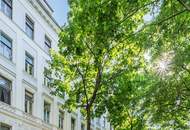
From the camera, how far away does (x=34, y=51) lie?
28516 mm

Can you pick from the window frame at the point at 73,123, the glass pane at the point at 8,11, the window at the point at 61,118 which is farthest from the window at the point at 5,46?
the window frame at the point at 73,123

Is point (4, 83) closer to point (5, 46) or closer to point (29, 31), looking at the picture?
point (5, 46)

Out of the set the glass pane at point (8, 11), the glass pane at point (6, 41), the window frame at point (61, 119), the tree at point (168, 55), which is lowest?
the tree at point (168, 55)

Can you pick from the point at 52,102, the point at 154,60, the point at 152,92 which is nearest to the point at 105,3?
the point at 154,60

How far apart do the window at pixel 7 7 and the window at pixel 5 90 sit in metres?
3.86

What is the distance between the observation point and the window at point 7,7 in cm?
2383

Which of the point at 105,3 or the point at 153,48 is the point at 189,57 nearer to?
the point at 153,48

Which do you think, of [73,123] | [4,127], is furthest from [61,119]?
[4,127]

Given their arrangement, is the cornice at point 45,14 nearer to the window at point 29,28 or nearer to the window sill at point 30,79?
the window at point 29,28

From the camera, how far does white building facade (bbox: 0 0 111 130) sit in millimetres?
23609

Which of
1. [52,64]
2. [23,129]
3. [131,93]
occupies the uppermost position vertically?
[52,64]

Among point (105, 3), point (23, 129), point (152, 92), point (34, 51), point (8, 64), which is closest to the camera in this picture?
point (105, 3)

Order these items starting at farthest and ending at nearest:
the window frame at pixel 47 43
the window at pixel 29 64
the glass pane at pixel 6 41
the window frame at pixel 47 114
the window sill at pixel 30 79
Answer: the window frame at pixel 47 43, the window frame at pixel 47 114, the window at pixel 29 64, the window sill at pixel 30 79, the glass pane at pixel 6 41

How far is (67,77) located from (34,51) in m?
4.19
